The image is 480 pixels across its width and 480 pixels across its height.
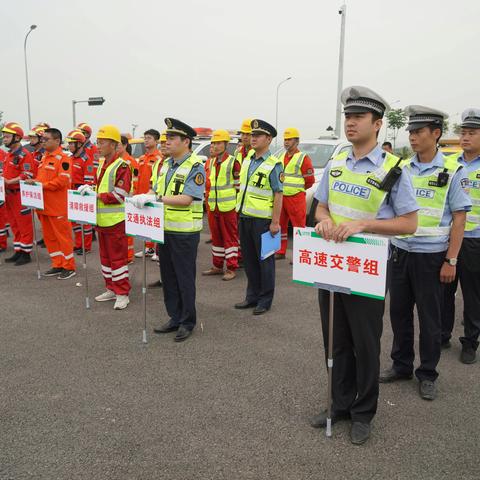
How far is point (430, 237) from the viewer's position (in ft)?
11.1

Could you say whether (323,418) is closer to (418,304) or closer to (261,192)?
(418,304)

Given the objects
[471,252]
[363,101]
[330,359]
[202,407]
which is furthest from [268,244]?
[363,101]

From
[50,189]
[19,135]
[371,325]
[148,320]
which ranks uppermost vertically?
[19,135]

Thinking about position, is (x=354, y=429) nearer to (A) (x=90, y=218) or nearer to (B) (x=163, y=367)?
(B) (x=163, y=367)

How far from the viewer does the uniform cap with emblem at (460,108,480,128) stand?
3871mm

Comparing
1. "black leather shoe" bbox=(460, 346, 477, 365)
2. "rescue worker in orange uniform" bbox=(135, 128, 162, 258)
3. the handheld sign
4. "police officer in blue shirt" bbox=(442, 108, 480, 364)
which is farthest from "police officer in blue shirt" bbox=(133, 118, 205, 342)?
the handheld sign

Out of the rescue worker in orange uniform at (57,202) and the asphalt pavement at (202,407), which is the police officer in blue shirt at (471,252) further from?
the rescue worker in orange uniform at (57,202)

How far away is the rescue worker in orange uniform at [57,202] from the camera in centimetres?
657

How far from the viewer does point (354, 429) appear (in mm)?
2875

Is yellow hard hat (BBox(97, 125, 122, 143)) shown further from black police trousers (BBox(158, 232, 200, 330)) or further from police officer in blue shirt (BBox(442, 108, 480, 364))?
police officer in blue shirt (BBox(442, 108, 480, 364))

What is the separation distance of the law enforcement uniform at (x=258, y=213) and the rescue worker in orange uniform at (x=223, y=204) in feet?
4.23

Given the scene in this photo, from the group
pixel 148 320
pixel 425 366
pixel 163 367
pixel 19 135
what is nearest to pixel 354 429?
pixel 425 366

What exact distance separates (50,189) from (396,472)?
5716 mm

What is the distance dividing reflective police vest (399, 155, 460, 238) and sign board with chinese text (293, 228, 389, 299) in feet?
3.45
